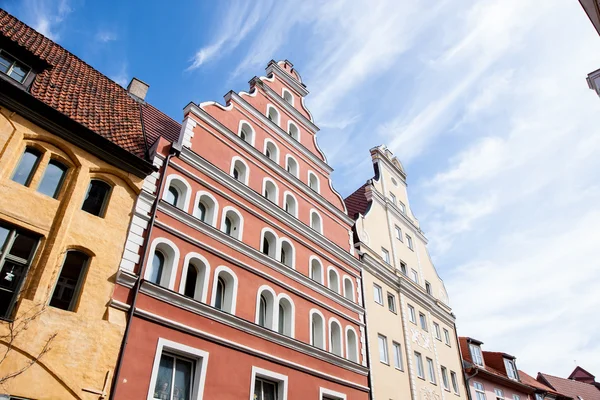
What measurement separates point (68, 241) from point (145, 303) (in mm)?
2416

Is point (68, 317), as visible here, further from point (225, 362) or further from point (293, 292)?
point (293, 292)

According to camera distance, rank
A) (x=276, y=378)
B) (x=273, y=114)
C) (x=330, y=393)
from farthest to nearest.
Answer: (x=273, y=114), (x=330, y=393), (x=276, y=378)

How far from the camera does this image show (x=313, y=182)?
842 inches

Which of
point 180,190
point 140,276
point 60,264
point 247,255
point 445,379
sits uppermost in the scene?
point 180,190

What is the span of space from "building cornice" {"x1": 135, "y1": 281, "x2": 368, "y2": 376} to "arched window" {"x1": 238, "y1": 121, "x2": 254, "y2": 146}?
763 cm

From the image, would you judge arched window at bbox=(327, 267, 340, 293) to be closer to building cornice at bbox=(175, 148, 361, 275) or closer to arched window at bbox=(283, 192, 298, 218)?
building cornice at bbox=(175, 148, 361, 275)

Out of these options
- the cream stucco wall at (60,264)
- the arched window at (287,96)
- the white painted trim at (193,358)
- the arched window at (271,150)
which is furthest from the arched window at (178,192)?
the arched window at (287,96)

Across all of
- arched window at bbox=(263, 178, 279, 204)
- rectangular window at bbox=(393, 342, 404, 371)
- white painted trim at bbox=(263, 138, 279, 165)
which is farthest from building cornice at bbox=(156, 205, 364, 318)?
white painted trim at bbox=(263, 138, 279, 165)

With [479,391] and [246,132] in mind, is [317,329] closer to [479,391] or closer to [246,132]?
[246,132]

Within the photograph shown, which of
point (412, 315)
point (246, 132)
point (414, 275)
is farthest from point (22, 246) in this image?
point (414, 275)

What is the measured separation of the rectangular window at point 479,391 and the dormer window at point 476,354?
1618 millimetres

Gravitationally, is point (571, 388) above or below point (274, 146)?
below

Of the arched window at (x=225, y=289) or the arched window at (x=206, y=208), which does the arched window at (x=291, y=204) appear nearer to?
the arched window at (x=206, y=208)

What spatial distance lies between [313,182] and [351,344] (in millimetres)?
7145
